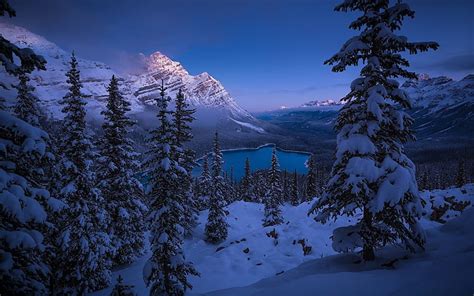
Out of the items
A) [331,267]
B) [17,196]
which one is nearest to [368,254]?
[331,267]

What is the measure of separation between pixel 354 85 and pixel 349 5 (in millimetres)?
2895

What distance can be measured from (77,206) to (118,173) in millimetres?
4714

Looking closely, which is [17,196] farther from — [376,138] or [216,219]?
[216,219]

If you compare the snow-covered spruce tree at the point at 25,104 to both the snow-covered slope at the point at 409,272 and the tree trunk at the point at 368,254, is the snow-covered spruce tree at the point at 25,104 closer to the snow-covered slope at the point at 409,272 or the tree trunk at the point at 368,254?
the snow-covered slope at the point at 409,272

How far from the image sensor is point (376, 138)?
8.09 m

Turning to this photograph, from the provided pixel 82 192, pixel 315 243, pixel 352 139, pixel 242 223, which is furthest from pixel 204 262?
pixel 242 223

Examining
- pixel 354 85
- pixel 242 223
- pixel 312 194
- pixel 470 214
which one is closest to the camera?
pixel 354 85

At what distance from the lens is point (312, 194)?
57125 mm

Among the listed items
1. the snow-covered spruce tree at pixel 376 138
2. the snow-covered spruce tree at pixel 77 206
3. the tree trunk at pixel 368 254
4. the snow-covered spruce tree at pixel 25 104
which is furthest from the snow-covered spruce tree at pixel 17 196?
the snow-covered spruce tree at pixel 25 104

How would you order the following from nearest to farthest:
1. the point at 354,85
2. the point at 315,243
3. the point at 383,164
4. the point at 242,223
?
the point at 383,164 → the point at 354,85 → the point at 315,243 → the point at 242,223

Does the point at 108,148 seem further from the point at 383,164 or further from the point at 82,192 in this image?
the point at 383,164

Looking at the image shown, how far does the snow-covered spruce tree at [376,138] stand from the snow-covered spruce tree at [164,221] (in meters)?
7.30

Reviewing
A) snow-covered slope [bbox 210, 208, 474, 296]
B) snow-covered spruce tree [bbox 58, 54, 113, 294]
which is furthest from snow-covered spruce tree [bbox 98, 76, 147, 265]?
snow-covered slope [bbox 210, 208, 474, 296]

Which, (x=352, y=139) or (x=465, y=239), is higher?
(x=352, y=139)
